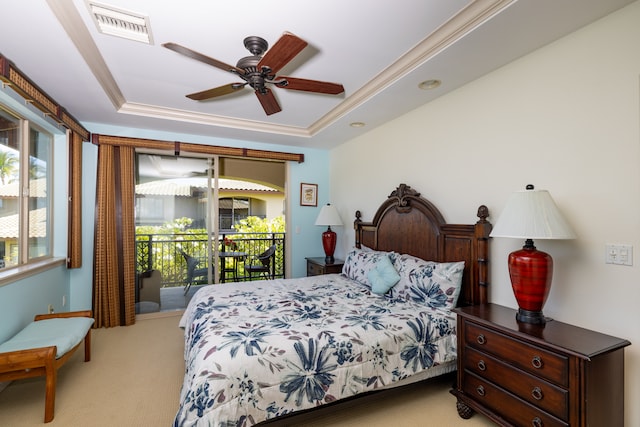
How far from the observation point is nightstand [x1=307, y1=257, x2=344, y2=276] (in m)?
4.14

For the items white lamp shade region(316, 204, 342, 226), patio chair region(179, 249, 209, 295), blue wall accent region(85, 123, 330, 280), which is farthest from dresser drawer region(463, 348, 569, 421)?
patio chair region(179, 249, 209, 295)

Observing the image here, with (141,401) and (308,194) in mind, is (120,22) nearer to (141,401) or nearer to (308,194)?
(141,401)

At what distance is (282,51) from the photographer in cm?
181

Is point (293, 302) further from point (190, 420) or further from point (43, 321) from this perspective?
point (43, 321)

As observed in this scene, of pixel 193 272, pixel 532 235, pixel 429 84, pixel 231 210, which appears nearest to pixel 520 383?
pixel 532 235

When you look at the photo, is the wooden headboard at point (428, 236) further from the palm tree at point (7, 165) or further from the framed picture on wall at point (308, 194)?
the palm tree at point (7, 165)

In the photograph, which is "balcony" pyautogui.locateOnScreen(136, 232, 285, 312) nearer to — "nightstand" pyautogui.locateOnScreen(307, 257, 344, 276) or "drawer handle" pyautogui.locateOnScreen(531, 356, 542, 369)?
"nightstand" pyautogui.locateOnScreen(307, 257, 344, 276)

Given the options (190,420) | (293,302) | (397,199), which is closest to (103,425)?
(190,420)

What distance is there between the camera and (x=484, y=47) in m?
2.12

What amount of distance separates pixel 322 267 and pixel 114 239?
101 inches

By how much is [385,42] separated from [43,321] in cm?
353

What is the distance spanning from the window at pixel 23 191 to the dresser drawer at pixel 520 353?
3.67 meters

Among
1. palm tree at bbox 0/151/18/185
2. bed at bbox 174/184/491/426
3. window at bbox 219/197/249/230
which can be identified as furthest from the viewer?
window at bbox 219/197/249/230

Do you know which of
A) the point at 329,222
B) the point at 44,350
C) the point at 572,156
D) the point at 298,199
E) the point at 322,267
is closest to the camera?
the point at 572,156
